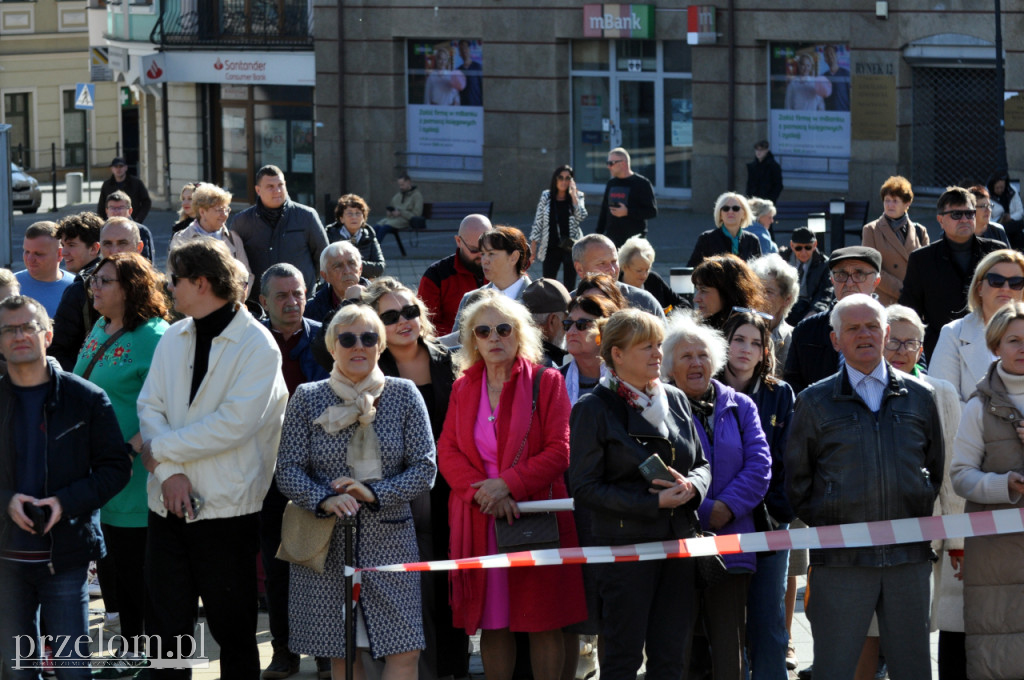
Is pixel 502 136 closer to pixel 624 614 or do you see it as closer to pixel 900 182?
pixel 900 182

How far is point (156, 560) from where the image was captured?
6281 millimetres

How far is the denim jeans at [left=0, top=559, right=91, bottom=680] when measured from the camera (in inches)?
238

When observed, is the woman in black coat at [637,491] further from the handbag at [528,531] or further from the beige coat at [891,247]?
the beige coat at [891,247]

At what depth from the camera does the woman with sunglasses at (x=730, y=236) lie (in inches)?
454

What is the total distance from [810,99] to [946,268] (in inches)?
700

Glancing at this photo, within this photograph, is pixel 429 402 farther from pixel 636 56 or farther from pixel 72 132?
pixel 72 132

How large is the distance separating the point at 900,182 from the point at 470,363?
19.1 feet

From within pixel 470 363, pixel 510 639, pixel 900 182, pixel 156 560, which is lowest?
pixel 510 639

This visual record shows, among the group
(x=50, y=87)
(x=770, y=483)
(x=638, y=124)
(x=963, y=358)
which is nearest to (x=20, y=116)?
(x=50, y=87)

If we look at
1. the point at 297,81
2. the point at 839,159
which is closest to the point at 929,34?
the point at 839,159

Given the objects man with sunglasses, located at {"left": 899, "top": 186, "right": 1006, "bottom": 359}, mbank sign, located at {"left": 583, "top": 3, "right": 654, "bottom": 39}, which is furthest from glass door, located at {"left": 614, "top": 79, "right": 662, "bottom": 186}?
man with sunglasses, located at {"left": 899, "top": 186, "right": 1006, "bottom": 359}

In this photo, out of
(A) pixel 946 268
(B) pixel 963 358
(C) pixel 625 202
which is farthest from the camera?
(C) pixel 625 202

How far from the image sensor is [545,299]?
7.91m

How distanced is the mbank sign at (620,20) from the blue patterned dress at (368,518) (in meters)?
22.0
